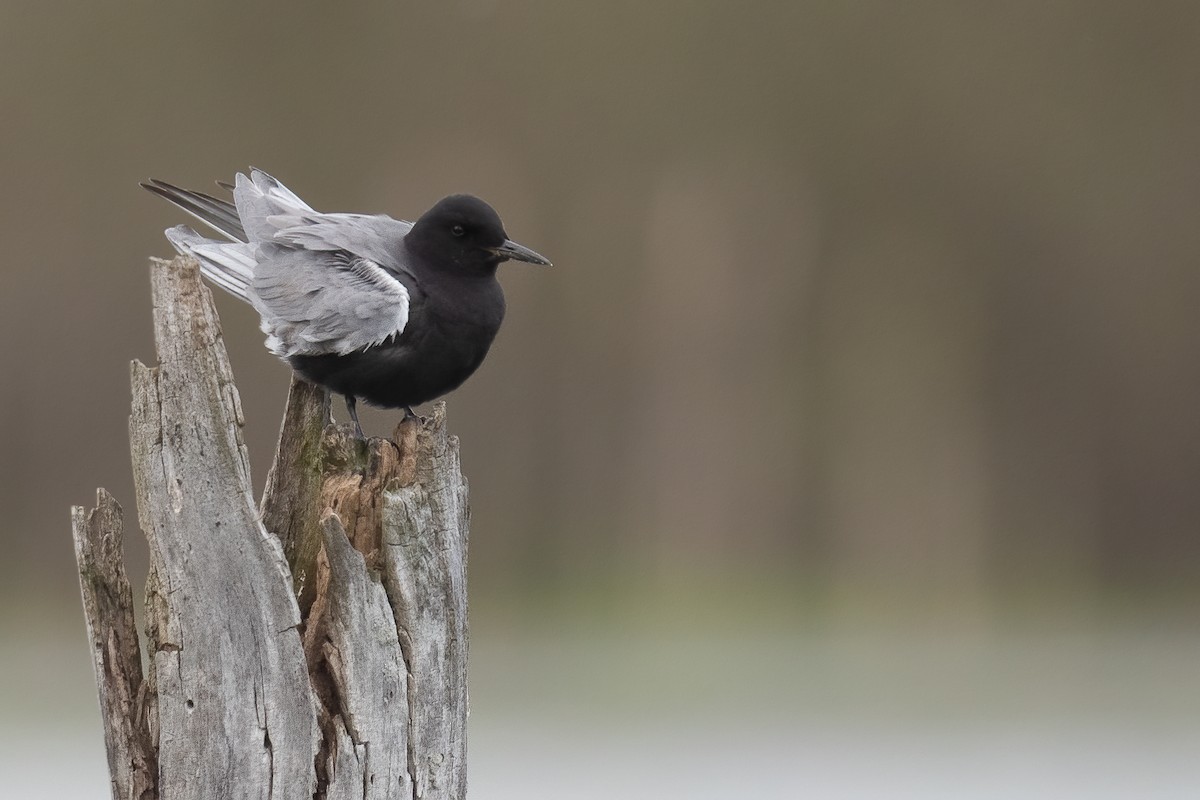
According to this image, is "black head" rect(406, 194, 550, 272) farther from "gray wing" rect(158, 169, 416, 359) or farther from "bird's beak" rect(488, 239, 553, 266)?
"gray wing" rect(158, 169, 416, 359)

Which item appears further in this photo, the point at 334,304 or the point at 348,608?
the point at 334,304

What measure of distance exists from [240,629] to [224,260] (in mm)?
2097

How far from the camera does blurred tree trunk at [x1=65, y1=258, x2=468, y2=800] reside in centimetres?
417

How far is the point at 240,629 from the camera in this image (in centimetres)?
420

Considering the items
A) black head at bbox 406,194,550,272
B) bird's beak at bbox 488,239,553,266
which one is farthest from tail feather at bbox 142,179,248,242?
bird's beak at bbox 488,239,553,266

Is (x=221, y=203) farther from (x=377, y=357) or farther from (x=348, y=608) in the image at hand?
(x=348, y=608)

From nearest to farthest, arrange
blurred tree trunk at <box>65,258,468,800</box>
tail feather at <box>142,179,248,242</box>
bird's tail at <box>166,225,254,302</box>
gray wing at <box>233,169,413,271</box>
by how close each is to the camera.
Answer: blurred tree trunk at <box>65,258,468,800</box> < gray wing at <box>233,169,413,271</box> < bird's tail at <box>166,225,254,302</box> < tail feather at <box>142,179,248,242</box>

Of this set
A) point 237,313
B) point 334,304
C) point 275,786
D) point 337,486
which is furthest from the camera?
point 237,313

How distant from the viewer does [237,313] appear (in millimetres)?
12477

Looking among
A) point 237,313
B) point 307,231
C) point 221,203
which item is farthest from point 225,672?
point 237,313

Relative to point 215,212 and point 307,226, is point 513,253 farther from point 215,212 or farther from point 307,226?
point 215,212

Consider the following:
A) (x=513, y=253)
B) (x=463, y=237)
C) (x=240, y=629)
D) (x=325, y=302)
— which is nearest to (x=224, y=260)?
(x=325, y=302)

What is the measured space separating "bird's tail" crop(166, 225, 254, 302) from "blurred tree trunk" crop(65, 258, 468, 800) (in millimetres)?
1492

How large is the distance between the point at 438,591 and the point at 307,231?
6.09ft
